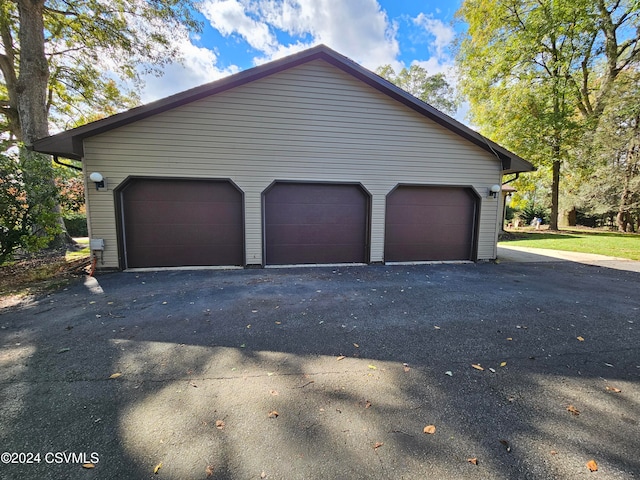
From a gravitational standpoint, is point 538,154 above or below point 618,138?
below

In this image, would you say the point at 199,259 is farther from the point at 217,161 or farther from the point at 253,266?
the point at 217,161

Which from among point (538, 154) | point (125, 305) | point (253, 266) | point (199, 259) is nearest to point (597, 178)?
point (538, 154)

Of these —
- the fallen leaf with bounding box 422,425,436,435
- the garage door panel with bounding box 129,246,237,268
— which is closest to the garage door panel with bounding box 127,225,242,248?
the garage door panel with bounding box 129,246,237,268

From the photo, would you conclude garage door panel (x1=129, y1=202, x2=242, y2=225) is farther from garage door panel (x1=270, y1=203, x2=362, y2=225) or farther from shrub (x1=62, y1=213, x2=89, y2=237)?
shrub (x1=62, y1=213, x2=89, y2=237)

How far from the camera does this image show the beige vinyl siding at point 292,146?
6160 mm

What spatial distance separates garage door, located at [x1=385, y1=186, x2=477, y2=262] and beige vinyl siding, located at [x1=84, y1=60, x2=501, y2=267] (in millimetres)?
280

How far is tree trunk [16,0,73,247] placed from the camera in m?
7.64

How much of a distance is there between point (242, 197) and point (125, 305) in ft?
10.9

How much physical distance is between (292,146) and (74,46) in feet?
37.5

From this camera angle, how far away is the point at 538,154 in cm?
1408

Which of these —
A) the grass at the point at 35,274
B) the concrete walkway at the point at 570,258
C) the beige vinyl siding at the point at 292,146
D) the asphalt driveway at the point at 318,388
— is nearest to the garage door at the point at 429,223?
the beige vinyl siding at the point at 292,146

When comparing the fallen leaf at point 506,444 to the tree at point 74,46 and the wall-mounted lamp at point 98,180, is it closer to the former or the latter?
the wall-mounted lamp at point 98,180

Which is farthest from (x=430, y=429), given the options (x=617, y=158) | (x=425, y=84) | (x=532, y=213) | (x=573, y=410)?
(x=425, y=84)

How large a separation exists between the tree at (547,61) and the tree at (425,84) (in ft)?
24.9
